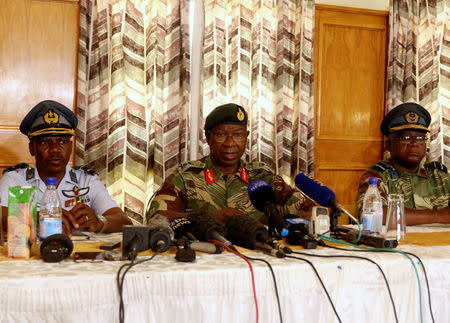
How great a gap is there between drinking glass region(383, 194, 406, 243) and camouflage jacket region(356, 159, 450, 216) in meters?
0.78

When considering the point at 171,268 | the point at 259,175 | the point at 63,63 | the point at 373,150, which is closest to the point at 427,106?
the point at 373,150

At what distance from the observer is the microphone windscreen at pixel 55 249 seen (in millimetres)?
1351

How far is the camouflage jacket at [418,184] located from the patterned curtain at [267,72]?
1.37m

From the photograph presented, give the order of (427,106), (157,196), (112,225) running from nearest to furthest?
1. (112,225)
2. (157,196)
3. (427,106)

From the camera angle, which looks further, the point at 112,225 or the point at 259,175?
the point at 259,175

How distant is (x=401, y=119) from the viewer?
2.88 metres

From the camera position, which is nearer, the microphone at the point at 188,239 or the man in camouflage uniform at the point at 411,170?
the microphone at the point at 188,239

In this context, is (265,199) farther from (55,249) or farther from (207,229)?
(55,249)

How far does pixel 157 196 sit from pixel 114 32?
73.5 inches

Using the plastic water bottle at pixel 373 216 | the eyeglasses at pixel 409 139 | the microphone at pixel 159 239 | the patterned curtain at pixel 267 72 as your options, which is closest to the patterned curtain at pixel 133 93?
the patterned curtain at pixel 267 72

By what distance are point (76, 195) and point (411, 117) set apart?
208cm

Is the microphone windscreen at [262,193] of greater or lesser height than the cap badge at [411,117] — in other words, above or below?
below

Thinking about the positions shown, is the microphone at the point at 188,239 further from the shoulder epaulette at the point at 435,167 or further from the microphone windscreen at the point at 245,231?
the shoulder epaulette at the point at 435,167

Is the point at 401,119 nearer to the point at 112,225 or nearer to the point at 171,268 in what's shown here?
the point at 112,225
